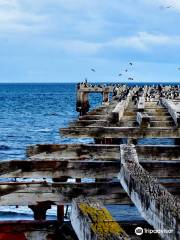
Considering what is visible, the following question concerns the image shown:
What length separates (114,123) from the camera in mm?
8477

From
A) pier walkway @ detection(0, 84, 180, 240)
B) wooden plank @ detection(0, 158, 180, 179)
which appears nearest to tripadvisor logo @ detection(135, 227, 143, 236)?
pier walkway @ detection(0, 84, 180, 240)

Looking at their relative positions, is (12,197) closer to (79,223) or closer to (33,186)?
(33,186)

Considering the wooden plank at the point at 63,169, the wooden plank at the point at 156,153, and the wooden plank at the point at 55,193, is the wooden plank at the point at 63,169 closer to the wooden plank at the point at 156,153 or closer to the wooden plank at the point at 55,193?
the wooden plank at the point at 55,193

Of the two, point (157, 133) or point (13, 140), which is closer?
point (157, 133)

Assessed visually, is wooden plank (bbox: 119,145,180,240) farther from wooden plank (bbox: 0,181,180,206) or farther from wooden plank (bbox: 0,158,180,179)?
wooden plank (bbox: 0,158,180,179)

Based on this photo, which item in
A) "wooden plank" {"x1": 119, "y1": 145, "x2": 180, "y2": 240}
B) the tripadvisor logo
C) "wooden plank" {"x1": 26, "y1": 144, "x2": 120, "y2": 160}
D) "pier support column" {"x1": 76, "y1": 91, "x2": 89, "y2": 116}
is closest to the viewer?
"wooden plank" {"x1": 119, "y1": 145, "x2": 180, "y2": 240}

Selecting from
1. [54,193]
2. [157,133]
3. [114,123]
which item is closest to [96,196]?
[54,193]

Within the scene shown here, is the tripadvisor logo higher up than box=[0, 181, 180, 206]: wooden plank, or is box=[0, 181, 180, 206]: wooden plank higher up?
box=[0, 181, 180, 206]: wooden plank

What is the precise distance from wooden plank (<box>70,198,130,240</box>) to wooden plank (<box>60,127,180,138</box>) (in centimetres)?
366

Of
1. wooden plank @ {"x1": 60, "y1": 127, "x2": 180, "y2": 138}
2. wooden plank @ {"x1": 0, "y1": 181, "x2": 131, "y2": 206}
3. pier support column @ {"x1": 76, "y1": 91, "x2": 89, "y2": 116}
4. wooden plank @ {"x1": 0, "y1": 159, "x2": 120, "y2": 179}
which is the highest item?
wooden plank @ {"x1": 60, "y1": 127, "x2": 180, "y2": 138}

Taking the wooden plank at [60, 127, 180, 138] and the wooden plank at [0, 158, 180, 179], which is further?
the wooden plank at [60, 127, 180, 138]

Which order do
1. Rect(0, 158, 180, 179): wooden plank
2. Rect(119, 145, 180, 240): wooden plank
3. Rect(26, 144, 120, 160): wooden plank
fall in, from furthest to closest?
Rect(26, 144, 120, 160): wooden plank
Rect(0, 158, 180, 179): wooden plank
Rect(119, 145, 180, 240): wooden plank

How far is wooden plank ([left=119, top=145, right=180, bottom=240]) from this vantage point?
2.94 m

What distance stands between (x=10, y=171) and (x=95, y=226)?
7.10 feet
